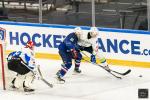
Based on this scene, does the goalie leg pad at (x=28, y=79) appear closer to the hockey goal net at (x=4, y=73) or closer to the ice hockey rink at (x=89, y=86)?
the ice hockey rink at (x=89, y=86)

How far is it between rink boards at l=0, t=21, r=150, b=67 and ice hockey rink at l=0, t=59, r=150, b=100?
0.23 m

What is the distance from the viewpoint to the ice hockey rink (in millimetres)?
9297

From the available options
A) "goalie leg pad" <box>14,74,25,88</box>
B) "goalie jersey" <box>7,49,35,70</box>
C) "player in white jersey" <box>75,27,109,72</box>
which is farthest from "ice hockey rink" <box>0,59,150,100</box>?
"goalie jersey" <box>7,49,35,70</box>

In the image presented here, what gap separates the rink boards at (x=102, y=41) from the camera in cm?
1101

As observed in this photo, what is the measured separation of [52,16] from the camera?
12.3m

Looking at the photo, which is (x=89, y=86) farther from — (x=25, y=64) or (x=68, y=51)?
(x=25, y=64)

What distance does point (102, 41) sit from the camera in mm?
11297

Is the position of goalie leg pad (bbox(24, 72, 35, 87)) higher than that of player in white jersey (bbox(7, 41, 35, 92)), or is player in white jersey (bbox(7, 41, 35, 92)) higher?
player in white jersey (bbox(7, 41, 35, 92))

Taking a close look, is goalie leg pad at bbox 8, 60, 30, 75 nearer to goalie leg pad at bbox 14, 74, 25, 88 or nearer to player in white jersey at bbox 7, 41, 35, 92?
player in white jersey at bbox 7, 41, 35, 92

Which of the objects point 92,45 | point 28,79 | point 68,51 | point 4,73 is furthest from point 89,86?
point 4,73

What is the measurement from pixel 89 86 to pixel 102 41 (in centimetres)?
164

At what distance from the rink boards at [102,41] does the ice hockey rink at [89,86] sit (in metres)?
0.23

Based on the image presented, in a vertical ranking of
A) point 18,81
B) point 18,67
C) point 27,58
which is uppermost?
point 27,58

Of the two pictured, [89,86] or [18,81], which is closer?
[18,81]
